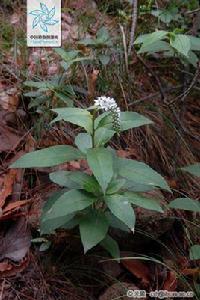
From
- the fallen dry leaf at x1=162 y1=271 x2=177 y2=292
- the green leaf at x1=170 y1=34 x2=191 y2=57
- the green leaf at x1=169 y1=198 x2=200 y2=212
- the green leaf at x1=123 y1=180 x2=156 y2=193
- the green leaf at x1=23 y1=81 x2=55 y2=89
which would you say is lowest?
the fallen dry leaf at x1=162 y1=271 x2=177 y2=292

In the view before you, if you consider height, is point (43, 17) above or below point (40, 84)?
above

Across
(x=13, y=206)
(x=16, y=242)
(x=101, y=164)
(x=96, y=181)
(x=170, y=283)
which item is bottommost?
(x=170, y=283)

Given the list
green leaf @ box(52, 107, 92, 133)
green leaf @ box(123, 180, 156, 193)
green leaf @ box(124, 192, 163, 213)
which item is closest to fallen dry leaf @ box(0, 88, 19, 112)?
green leaf @ box(52, 107, 92, 133)

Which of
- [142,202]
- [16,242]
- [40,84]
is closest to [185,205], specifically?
[142,202]

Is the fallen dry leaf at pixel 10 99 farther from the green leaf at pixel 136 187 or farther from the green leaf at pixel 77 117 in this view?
the green leaf at pixel 136 187

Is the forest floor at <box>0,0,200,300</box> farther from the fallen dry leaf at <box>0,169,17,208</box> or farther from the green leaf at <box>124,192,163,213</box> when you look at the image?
the green leaf at <box>124,192,163,213</box>

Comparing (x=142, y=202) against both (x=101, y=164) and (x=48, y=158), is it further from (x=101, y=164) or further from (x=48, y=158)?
(x=48, y=158)

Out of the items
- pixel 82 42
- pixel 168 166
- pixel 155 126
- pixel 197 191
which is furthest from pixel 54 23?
pixel 197 191
